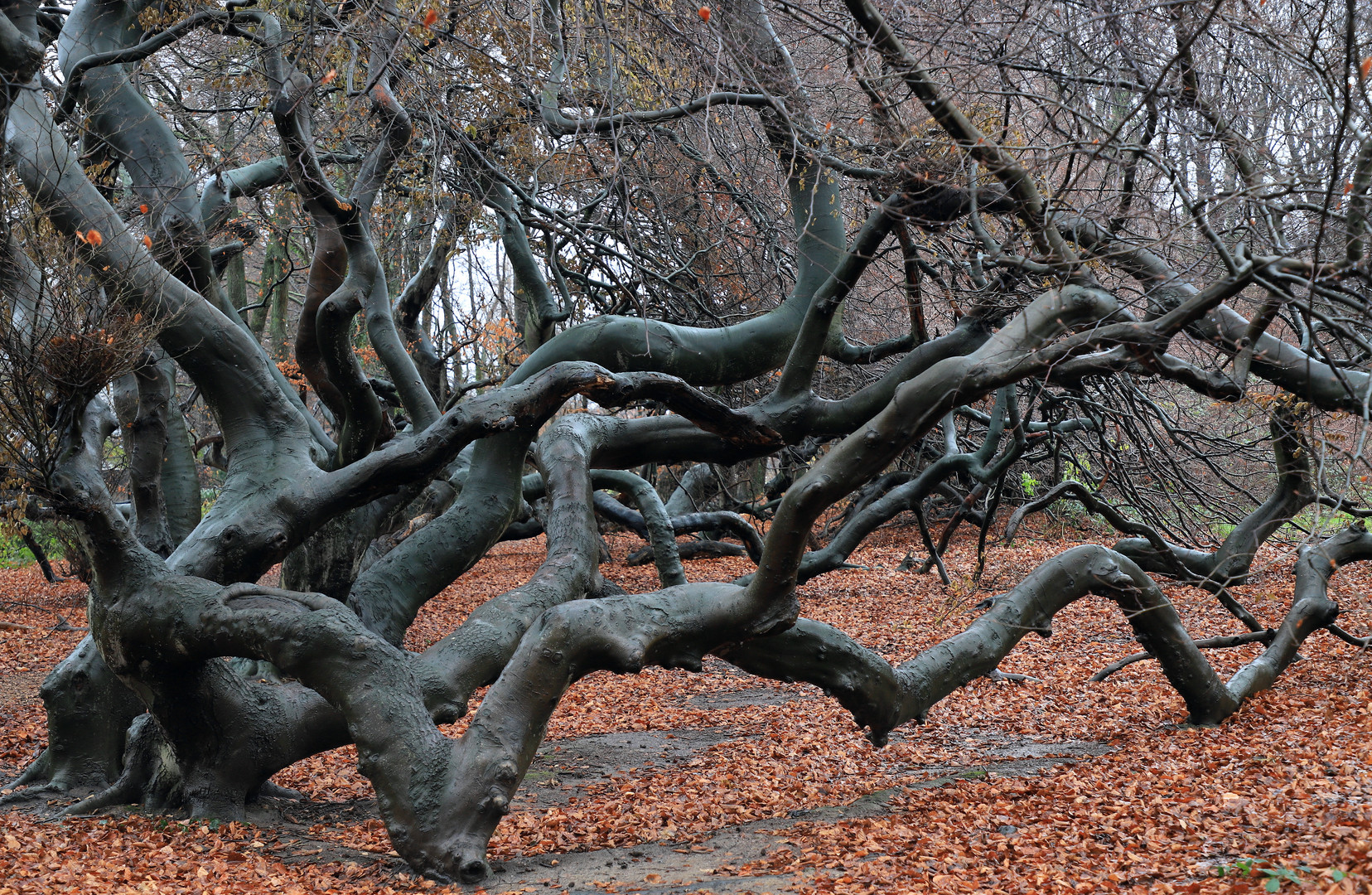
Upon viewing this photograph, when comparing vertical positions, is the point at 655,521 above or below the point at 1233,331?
below

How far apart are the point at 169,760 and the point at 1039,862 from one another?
4.15m

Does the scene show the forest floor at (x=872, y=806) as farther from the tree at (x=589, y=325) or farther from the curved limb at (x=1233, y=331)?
the curved limb at (x=1233, y=331)

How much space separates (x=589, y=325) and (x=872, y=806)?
332 cm

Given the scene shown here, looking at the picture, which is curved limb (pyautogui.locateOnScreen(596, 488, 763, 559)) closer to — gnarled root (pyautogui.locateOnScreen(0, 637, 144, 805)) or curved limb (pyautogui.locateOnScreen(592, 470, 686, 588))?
curved limb (pyautogui.locateOnScreen(592, 470, 686, 588))

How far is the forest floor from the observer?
12.3 ft

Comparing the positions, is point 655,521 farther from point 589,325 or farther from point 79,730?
point 79,730

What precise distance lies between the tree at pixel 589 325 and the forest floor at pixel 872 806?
1.44 feet

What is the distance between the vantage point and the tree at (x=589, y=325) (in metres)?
4.35

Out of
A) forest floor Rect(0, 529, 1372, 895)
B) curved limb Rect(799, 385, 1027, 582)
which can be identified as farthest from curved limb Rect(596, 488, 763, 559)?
forest floor Rect(0, 529, 1372, 895)

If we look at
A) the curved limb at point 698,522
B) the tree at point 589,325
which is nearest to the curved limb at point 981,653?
the tree at point 589,325

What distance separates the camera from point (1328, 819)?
3.67 meters

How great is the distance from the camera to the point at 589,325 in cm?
632

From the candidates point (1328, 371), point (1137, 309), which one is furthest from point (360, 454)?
point (1328, 371)

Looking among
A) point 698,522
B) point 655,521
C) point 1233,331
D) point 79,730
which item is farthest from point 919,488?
point 79,730
